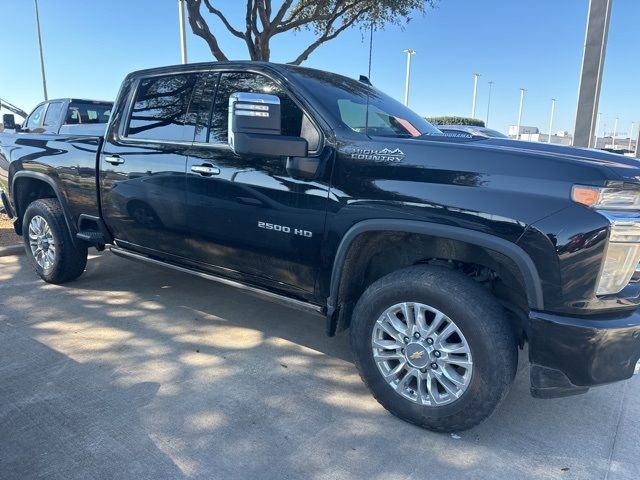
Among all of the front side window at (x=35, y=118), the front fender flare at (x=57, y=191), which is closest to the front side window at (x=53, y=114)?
the front side window at (x=35, y=118)

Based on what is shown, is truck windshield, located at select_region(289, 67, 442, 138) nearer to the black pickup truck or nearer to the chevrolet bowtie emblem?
the black pickup truck

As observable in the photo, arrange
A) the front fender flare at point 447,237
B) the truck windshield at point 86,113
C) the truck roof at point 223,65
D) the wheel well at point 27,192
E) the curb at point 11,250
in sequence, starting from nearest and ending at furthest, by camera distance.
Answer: the front fender flare at point 447,237 < the truck roof at point 223,65 < the wheel well at point 27,192 < the curb at point 11,250 < the truck windshield at point 86,113

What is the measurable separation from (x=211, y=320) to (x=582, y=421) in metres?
2.81

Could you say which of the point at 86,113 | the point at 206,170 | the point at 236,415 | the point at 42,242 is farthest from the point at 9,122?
the point at 236,415

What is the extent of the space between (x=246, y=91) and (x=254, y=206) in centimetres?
86

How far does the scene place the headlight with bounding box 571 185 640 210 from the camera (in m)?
2.21

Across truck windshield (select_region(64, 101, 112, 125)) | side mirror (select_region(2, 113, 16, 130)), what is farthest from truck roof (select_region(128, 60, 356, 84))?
side mirror (select_region(2, 113, 16, 130))

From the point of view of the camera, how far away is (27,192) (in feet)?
16.8

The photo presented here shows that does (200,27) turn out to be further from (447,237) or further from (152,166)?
(447,237)

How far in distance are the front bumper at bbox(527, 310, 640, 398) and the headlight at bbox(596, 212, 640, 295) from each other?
169mm

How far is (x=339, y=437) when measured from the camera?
267cm

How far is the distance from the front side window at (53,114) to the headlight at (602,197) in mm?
8151

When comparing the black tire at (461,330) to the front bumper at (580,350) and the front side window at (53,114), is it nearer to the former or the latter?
the front bumper at (580,350)

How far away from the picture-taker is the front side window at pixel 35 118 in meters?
8.81
